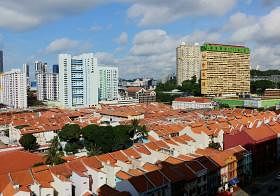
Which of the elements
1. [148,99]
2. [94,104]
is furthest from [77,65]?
[148,99]

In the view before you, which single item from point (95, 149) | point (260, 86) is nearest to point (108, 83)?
point (260, 86)

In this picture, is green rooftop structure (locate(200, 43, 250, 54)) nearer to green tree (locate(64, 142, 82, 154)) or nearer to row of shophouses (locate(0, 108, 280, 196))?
row of shophouses (locate(0, 108, 280, 196))

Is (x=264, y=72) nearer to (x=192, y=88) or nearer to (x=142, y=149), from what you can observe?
(x=192, y=88)

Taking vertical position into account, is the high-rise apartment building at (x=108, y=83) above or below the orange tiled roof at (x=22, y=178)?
above

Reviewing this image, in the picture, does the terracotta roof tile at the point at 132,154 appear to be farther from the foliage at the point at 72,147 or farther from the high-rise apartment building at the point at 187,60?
the high-rise apartment building at the point at 187,60

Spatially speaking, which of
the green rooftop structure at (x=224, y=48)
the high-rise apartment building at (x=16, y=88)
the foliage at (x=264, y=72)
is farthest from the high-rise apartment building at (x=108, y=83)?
the foliage at (x=264, y=72)

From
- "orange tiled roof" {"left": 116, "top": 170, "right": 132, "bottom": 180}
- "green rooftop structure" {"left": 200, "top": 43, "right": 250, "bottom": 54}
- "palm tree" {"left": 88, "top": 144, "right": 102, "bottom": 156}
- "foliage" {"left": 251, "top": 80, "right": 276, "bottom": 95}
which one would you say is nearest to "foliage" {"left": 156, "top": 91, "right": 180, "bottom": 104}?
"green rooftop structure" {"left": 200, "top": 43, "right": 250, "bottom": 54}
